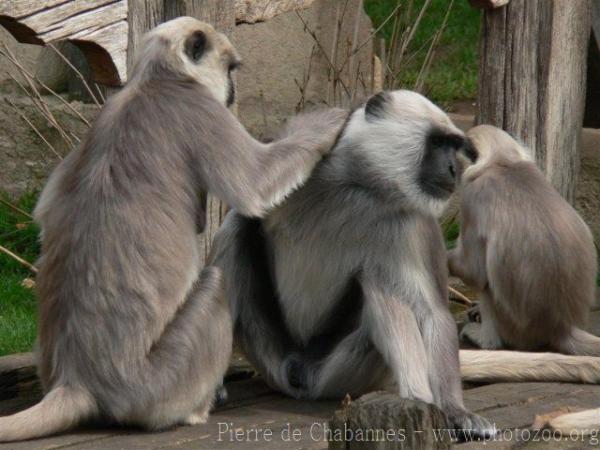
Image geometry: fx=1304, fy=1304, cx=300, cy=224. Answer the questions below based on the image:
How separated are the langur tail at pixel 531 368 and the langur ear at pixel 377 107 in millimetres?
1271

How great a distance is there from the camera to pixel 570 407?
528 centimetres

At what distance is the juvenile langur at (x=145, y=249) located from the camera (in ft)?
15.3

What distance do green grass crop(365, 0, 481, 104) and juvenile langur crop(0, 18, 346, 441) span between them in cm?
601

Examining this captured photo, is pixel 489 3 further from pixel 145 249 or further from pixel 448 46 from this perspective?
pixel 448 46

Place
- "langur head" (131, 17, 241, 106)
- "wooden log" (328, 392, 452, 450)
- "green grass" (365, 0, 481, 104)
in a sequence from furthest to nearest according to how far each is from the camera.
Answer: "green grass" (365, 0, 481, 104) → "langur head" (131, 17, 241, 106) → "wooden log" (328, 392, 452, 450)

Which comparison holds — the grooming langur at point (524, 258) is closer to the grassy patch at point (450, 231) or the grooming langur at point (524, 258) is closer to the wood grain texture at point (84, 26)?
the grassy patch at point (450, 231)

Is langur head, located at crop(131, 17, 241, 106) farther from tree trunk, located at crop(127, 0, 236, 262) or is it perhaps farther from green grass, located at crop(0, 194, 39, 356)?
green grass, located at crop(0, 194, 39, 356)

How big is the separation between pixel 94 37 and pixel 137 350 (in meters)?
1.36

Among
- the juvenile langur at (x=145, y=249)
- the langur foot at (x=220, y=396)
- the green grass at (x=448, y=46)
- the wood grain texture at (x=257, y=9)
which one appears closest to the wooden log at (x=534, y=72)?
the wood grain texture at (x=257, y=9)

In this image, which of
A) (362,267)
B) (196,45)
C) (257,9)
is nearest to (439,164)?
(362,267)

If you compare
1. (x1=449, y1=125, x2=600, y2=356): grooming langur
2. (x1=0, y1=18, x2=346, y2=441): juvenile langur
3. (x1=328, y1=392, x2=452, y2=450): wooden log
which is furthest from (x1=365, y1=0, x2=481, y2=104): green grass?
(x1=328, y1=392, x2=452, y2=450): wooden log

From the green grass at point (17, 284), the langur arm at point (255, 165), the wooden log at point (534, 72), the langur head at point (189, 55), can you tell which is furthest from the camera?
the wooden log at point (534, 72)

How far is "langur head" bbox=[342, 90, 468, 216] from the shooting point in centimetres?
518

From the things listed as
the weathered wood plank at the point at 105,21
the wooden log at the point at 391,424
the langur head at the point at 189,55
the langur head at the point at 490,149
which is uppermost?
the weathered wood plank at the point at 105,21
